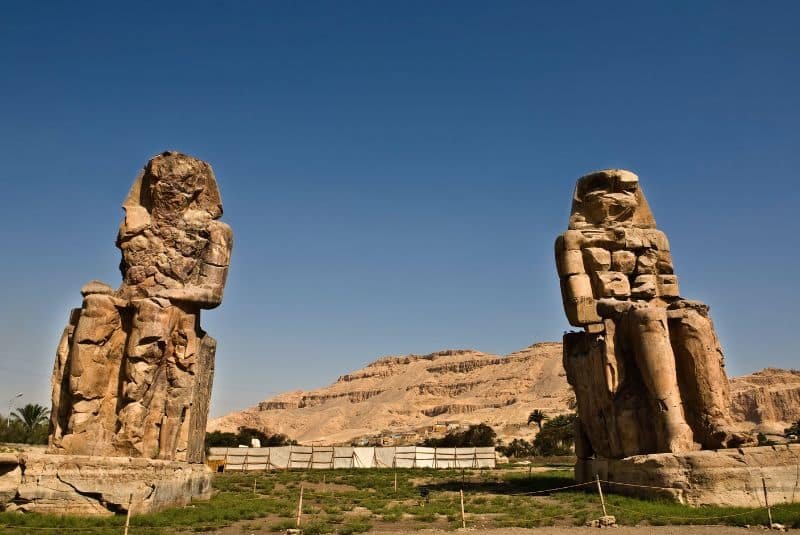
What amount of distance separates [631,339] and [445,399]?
106860 mm

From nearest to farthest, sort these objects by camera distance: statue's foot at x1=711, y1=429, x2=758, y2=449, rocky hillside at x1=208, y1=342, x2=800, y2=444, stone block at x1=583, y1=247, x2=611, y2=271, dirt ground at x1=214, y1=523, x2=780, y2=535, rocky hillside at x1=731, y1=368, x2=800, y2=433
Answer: dirt ground at x1=214, y1=523, x2=780, y2=535 → statue's foot at x1=711, y1=429, x2=758, y2=449 → stone block at x1=583, y1=247, x2=611, y2=271 → rocky hillside at x1=731, y1=368, x2=800, y2=433 → rocky hillside at x1=208, y1=342, x2=800, y2=444

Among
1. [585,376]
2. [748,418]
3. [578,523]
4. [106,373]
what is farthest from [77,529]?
[748,418]

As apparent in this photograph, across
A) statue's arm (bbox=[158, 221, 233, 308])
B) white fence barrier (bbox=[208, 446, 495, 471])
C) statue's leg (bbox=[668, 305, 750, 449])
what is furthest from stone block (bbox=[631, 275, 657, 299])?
white fence barrier (bbox=[208, 446, 495, 471])

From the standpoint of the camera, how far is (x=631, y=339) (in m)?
10.9

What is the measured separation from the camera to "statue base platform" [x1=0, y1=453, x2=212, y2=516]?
898cm

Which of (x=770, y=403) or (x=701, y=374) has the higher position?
(x=770, y=403)

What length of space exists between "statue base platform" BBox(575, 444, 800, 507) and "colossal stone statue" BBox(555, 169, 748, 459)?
30 cm

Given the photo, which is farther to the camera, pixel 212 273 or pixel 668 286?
pixel 668 286

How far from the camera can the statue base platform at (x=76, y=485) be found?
8977 millimetres

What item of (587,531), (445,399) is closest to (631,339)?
(587,531)

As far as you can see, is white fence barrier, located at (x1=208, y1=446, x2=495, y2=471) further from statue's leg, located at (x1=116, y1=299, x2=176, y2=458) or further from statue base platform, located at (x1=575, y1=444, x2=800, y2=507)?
statue base platform, located at (x1=575, y1=444, x2=800, y2=507)

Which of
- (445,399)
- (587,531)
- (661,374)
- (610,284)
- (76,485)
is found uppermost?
(445,399)

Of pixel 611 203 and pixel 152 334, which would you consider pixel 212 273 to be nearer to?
pixel 152 334

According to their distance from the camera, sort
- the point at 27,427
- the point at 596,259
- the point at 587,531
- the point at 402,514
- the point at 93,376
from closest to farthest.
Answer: the point at 587,531 → the point at 93,376 → the point at 402,514 → the point at 596,259 → the point at 27,427
